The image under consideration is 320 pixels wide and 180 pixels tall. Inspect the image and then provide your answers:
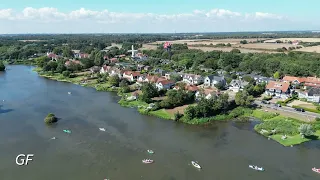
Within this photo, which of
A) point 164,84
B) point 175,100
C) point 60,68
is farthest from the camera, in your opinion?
point 60,68

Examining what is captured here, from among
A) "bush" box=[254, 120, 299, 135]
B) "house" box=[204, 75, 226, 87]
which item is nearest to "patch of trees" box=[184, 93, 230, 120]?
"bush" box=[254, 120, 299, 135]

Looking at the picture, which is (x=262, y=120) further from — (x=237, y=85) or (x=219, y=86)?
(x=219, y=86)

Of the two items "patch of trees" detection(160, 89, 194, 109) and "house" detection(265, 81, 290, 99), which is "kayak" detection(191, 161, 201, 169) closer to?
"patch of trees" detection(160, 89, 194, 109)

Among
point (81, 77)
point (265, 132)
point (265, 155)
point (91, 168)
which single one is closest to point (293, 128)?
point (265, 132)

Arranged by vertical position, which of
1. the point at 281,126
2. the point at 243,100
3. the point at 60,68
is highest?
the point at 60,68

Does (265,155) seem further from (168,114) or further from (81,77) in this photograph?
(81,77)

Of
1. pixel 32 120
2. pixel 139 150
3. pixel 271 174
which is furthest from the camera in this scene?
pixel 32 120

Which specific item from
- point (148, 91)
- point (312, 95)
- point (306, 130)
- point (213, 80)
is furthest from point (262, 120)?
point (213, 80)
